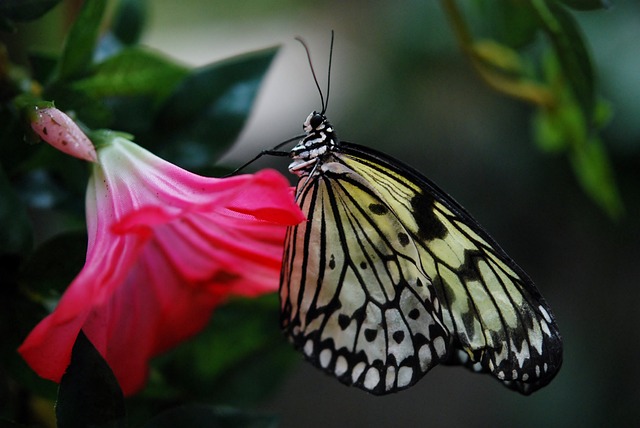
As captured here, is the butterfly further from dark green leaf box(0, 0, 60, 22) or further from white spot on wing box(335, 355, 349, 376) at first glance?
dark green leaf box(0, 0, 60, 22)

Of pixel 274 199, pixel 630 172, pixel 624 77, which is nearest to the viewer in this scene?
pixel 274 199

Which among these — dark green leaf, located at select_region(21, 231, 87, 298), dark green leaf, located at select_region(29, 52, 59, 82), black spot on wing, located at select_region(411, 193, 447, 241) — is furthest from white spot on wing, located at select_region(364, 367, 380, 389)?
dark green leaf, located at select_region(29, 52, 59, 82)

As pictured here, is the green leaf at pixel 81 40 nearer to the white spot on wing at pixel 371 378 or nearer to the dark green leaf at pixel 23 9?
the dark green leaf at pixel 23 9

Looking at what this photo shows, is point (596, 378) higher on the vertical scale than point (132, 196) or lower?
lower

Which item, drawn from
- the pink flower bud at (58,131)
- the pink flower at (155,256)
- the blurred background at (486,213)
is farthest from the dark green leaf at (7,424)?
the blurred background at (486,213)

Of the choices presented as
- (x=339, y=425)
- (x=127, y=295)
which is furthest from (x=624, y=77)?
(x=127, y=295)

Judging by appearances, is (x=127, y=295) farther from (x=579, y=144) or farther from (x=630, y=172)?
(x=630, y=172)

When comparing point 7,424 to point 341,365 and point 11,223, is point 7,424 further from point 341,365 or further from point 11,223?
point 341,365
